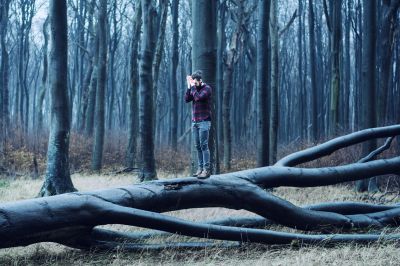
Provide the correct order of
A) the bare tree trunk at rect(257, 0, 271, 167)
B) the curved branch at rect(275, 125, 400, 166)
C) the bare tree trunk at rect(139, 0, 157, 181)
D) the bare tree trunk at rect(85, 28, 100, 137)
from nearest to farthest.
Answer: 1. the curved branch at rect(275, 125, 400, 166)
2. the bare tree trunk at rect(257, 0, 271, 167)
3. the bare tree trunk at rect(139, 0, 157, 181)
4. the bare tree trunk at rect(85, 28, 100, 137)

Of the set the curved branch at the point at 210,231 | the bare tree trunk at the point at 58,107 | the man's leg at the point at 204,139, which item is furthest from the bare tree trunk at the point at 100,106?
the curved branch at the point at 210,231

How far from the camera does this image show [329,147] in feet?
23.5

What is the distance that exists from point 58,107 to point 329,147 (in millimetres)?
5478

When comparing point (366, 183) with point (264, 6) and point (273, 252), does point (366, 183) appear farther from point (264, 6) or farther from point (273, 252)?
point (273, 252)

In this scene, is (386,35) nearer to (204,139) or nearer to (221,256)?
(204,139)

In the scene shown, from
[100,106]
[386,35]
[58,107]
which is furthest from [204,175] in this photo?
[100,106]

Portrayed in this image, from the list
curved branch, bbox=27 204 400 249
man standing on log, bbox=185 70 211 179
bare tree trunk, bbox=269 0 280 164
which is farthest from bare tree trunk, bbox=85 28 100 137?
curved branch, bbox=27 204 400 249

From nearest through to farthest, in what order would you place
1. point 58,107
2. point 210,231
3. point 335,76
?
point 210,231
point 58,107
point 335,76

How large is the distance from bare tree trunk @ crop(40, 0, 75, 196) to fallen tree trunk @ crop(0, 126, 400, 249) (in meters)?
4.03

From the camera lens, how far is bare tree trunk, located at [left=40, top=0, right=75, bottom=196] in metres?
9.63

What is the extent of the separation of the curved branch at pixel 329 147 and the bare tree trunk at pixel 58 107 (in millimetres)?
4828

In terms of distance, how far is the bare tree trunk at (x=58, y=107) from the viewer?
9.63 meters

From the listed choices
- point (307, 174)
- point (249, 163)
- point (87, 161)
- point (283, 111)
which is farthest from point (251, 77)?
point (307, 174)

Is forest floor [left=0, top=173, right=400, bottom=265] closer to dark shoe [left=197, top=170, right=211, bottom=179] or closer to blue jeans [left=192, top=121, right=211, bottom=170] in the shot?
dark shoe [left=197, top=170, right=211, bottom=179]
